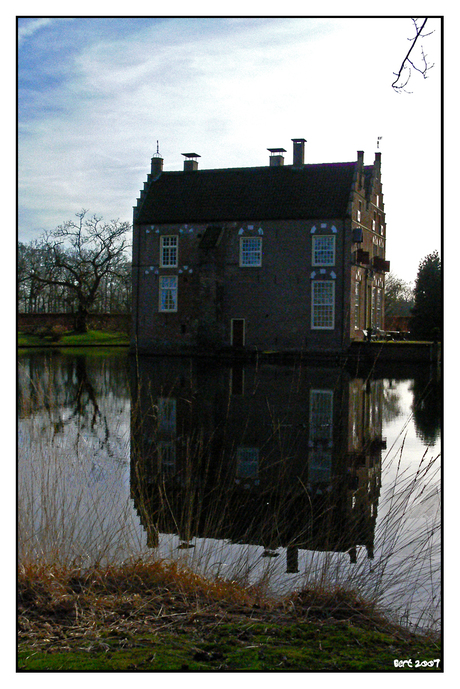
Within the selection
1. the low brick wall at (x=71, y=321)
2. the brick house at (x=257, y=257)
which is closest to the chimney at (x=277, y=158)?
the brick house at (x=257, y=257)

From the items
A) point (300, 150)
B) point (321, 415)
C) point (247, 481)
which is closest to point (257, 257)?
point (300, 150)

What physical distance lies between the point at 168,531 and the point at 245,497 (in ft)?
4.64

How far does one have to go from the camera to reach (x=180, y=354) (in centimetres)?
3650

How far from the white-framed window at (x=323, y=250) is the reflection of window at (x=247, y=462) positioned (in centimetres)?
2725

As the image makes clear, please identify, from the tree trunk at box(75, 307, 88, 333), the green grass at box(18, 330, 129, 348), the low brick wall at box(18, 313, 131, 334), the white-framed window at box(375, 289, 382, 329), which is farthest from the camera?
the tree trunk at box(75, 307, 88, 333)

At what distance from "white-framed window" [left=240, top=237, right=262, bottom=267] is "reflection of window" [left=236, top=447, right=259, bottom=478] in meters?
28.3

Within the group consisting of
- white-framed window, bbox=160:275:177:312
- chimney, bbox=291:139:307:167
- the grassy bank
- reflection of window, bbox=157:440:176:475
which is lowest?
the grassy bank

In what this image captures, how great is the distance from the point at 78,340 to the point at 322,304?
74.8 ft

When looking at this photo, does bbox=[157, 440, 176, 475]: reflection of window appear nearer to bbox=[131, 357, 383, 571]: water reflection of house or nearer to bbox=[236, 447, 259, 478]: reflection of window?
bbox=[131, 357, 383, 571]: water reflection of house

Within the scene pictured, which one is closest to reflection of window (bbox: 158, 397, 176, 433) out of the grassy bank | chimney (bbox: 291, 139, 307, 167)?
the grassy bank

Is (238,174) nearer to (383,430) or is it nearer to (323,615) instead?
(383,430)

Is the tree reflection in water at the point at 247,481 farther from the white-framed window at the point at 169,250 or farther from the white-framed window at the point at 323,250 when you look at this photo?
the white-framed window at the point at 169,250

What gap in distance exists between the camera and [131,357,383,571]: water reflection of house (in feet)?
17.2

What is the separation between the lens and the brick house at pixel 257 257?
116 feet
